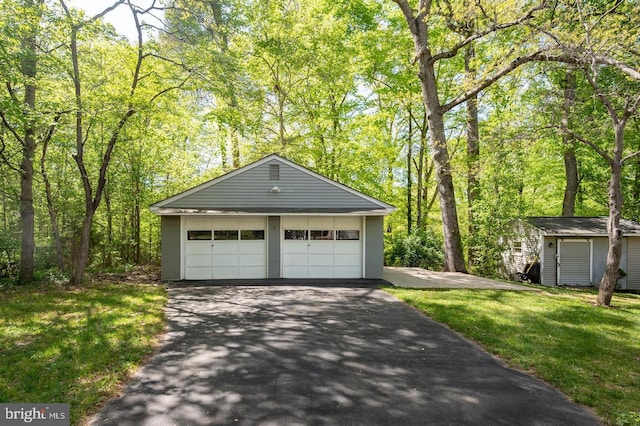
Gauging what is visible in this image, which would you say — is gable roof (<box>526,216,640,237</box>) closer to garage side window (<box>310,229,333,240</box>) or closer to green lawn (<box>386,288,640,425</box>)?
green lawn (<box>386,288,640,425</box>)

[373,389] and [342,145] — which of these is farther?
[342,145]

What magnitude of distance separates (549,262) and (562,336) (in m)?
9.45

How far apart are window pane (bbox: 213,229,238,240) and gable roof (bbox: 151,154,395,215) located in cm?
79

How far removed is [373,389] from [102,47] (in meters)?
11.9

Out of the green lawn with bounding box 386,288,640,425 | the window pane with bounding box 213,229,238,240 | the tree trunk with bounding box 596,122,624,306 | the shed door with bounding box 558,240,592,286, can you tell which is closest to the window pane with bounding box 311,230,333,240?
the window pane with bounding box 213,229,238,240

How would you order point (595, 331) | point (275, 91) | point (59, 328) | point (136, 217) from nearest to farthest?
point (59, 328), point (595, 331), point (136, 217), point (275, 91)

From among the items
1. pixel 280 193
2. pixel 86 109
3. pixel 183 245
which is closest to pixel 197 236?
pixel 183 245

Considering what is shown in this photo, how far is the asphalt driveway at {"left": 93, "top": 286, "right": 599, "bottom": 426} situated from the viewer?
322cm

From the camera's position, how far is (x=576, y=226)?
13.7 meters

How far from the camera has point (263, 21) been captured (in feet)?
51.0

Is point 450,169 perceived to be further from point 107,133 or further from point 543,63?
point 107,133

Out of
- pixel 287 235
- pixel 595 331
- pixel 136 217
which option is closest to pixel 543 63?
pixel 595 331

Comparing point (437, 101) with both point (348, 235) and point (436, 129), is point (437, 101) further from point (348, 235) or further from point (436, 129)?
point (348, 235)

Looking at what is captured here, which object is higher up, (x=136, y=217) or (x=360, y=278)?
(x=136, y=217)
